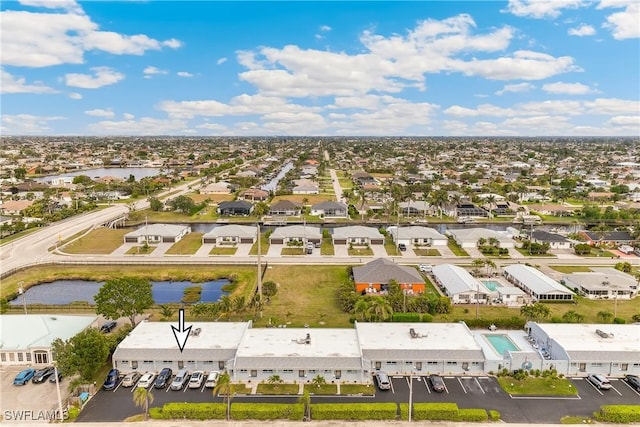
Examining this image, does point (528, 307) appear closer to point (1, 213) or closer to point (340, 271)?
point (340, 271)

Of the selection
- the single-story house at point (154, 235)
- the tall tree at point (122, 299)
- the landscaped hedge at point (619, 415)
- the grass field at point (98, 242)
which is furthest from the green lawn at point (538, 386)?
the grass field at point (98, 242)

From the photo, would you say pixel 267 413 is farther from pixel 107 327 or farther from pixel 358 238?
pixel 358 238

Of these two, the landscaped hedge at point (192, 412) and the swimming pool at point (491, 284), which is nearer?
the landscaped hedge at point (192, 412)

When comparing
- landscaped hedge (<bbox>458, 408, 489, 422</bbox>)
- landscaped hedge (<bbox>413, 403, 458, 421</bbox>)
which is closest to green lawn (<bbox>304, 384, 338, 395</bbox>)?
landscaped hedge (<bbox>413, 403, 458, 421</bbox>)

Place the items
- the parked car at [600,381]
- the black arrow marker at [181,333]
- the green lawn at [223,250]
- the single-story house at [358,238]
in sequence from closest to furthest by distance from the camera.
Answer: the parked car at [600,381]
the black arrow marker at [181,333]
the green lawn at [223,250]
the single-story house at [358,238]

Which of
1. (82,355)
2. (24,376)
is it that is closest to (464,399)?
(82,355)

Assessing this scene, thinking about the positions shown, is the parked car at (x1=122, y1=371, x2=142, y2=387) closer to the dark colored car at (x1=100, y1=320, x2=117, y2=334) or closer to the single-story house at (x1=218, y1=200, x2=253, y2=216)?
the dark colored car at (x1=100, y1=320, x2=117, y2=334)

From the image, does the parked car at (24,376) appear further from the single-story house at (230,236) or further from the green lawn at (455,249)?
the green lawn at (455,249)
